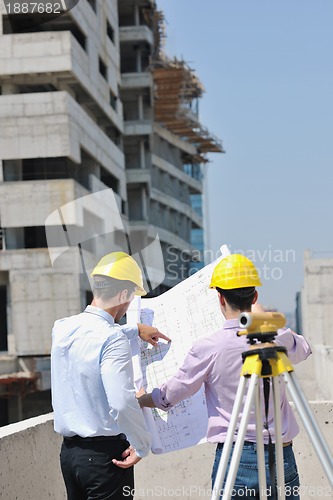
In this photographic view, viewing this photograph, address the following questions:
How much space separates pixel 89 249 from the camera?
3644cm

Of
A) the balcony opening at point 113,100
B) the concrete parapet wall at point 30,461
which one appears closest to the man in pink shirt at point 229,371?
the concrete parapet wall at point 30,461

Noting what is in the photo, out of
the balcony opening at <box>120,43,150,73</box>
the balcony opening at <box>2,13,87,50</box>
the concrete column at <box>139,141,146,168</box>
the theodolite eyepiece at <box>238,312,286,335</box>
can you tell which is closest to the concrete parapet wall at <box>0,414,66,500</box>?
the theodolite eyepiece at <box>238,312,286,335</box>

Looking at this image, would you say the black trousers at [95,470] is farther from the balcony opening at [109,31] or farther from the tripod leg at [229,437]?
the balcony opening at [109,31]

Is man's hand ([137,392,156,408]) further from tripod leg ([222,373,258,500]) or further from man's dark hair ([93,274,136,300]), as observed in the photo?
tripod leg ([222,373,258,500])

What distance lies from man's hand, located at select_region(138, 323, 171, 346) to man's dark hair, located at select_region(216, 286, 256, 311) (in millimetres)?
908

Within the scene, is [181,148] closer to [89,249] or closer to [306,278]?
[89,249]

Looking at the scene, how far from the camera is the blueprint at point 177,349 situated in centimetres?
425

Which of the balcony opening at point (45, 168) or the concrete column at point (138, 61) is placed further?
the concrete column at point (138, 61)

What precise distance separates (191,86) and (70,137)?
2414 centimetres

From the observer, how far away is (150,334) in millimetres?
4293

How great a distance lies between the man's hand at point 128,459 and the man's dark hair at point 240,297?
2.88 feet

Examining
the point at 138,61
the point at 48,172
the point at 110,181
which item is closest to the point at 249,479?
the point at 48,172

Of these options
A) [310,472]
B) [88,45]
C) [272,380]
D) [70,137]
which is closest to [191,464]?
[310,472]

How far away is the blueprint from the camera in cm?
425
